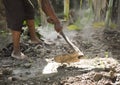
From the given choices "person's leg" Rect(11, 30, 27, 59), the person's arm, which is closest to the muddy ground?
"person's leg" Rect(11, 30, 27, 59)

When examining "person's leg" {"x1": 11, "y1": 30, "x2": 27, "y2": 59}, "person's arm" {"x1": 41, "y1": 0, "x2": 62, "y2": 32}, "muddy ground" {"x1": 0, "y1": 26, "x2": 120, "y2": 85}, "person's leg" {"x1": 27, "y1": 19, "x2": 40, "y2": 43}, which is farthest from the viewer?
"person's leg" {"x1": 27, "y1": 19, "x2": 40, "y2": 43}

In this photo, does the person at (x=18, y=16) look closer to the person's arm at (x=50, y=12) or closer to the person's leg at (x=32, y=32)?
the person's arm at (x=50, y=12)

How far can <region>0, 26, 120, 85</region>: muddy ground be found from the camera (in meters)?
3.79

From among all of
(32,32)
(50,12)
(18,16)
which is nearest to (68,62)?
(50,12)

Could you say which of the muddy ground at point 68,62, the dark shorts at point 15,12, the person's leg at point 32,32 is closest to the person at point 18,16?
the dark shorts at point 15,12

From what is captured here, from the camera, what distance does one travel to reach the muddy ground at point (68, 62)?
3.79m

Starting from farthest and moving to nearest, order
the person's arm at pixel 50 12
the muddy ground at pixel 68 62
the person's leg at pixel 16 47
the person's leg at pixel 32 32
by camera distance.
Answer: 1. the person's leg at pixel 32 32
2. the person's leg at pixel 16 47
3. the person's arm at pixel 50 12
4. the muddy ground at pixel 68 62

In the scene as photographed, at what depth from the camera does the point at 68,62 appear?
4.58 metres

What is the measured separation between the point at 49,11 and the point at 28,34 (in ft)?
3.84

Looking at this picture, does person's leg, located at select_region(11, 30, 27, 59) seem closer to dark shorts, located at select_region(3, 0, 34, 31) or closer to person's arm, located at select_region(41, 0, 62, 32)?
dark shorts, located at select_region(3, 0, 34, 31)

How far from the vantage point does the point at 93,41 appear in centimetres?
564

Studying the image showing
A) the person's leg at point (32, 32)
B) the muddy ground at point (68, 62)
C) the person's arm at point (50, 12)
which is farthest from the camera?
the person's leg at point (32, 32)

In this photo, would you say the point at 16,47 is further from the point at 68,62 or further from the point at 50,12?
the point at 68,62

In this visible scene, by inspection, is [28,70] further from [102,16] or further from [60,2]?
[60,2]
